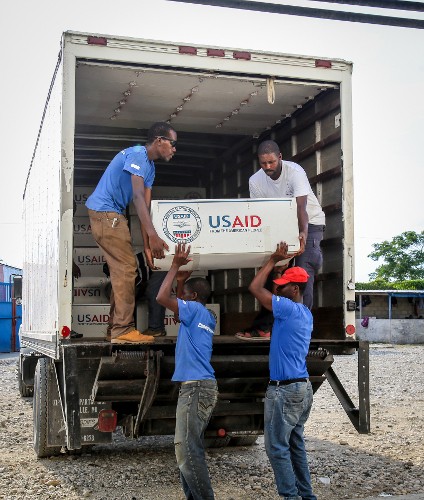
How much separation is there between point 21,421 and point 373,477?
5.24 m

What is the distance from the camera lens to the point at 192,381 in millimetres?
5102

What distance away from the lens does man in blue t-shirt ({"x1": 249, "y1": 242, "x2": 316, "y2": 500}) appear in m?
4.94

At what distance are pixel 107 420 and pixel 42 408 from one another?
1.02 metres

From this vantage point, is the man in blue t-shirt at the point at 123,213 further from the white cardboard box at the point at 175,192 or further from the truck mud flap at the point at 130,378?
the white cardboard box at the point at 175,192

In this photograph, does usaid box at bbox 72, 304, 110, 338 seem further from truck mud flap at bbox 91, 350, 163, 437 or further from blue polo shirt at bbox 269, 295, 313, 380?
blue polo shirt at bbox 269, 295, 313, 380

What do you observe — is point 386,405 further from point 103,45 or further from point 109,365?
point 103,45

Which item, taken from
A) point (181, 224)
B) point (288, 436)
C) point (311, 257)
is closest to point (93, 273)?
point (311, 257)

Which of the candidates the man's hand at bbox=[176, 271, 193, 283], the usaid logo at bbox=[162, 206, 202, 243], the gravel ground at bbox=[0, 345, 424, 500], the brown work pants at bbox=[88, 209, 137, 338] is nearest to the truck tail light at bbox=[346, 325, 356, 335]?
the gravel ground at bbox=[0, 345, 424, 500]

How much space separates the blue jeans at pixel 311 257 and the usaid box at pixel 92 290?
2824mm

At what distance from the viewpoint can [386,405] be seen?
38.2 feet

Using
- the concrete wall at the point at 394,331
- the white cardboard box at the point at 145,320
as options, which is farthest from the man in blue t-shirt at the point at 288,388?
the concrete wall at the point at 394,331

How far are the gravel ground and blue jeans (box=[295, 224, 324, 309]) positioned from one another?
5.29 feet

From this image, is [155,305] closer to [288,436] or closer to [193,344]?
[193,344]

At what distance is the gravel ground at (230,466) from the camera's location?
20.1 ft
